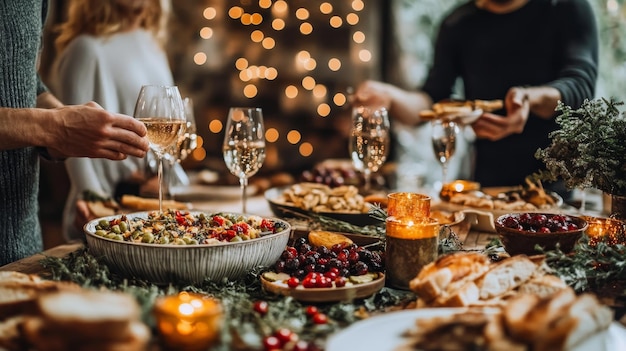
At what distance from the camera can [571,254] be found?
1.40 meters

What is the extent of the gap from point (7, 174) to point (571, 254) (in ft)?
4.97

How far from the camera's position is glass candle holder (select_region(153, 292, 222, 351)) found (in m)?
0.89

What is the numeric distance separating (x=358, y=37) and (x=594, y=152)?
3929 millimetres

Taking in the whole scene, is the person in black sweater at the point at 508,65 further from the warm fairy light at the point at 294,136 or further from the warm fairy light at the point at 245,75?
the warm fairy light at the point at 245,75

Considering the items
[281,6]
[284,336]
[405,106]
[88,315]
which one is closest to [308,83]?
[281,6]

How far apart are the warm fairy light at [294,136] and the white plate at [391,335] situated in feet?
14.9

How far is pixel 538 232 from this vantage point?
1372 millimetres

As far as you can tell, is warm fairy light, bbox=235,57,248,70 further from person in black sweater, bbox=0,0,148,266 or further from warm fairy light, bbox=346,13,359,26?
person in black sweater, bbox=0,0,148,266

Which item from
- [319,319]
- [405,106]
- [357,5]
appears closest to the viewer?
[319,319]

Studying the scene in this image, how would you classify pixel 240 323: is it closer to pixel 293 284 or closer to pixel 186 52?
pixel 293 284

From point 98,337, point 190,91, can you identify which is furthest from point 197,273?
point 190,91

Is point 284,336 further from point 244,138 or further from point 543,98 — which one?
point 543,98

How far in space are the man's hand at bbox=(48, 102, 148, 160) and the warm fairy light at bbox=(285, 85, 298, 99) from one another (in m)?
4.06

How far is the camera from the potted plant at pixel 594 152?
151 cm
